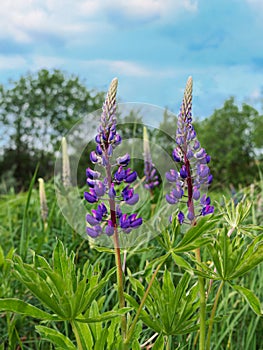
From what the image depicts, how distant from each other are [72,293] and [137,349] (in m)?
0.55

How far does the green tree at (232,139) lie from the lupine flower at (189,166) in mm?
21920

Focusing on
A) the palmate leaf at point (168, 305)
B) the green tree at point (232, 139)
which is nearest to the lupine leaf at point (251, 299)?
the palmate leaf at point (168, 305)

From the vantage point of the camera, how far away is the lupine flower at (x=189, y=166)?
2.27 m

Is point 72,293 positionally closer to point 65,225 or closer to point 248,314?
point 248,314

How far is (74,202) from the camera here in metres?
5.80

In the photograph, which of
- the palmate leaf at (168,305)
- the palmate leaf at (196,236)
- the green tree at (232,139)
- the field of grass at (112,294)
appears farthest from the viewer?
the green tree at (232,139)

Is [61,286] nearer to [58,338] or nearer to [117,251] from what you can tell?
[117,251]

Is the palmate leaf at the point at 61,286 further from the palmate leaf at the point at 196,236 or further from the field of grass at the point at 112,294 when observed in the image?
the field of grass at the point at 112,294

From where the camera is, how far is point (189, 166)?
2.31 metres

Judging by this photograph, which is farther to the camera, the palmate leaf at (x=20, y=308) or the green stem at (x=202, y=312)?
the green stem at (x=202, y=312)

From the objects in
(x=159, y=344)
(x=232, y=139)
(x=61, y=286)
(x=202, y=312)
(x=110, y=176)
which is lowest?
(x=159, y=344)

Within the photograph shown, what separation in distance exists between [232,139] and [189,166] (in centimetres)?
2240

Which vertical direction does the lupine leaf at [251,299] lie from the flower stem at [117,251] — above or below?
below

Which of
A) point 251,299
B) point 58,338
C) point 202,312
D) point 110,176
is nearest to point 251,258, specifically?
point 251,299
